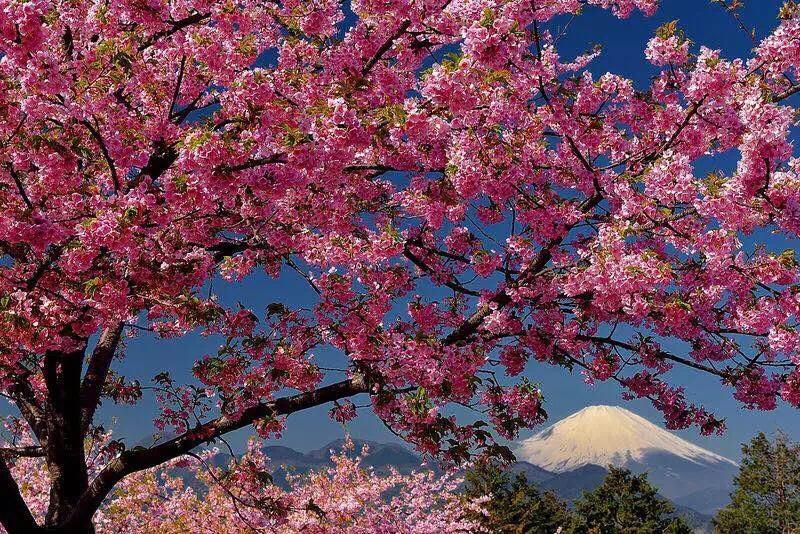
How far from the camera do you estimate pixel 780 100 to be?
733 centimetres

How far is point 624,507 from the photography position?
170 feet

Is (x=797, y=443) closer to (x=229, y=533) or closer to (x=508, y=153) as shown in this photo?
(x=229, y=533)

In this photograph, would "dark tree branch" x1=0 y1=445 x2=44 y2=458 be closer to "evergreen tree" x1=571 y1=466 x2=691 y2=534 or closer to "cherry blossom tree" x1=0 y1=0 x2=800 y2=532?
"cherry blossom tree" x1=0 y1=0 x2=800 y2=532

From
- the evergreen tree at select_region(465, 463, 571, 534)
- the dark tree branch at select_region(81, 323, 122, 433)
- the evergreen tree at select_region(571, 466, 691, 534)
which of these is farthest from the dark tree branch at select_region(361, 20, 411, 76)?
Answer: the evergreen tree at select_region(571, 466, 691, 534)

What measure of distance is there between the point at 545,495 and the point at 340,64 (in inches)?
1893

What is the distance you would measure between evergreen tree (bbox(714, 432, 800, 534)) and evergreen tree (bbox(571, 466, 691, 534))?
3.98m

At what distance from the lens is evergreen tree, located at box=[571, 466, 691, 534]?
50656mm

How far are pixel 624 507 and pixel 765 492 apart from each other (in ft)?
33.8

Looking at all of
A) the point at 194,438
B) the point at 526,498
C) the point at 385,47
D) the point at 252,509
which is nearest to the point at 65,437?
the point at 194,438

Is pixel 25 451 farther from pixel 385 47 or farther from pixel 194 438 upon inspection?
pixel 385 47

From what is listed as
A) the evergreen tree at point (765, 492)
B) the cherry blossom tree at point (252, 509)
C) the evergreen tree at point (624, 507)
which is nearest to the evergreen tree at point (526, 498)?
the evergreen tree at point (624, 507)

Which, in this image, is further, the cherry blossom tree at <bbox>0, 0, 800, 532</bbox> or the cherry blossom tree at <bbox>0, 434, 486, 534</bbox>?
the cherry blossom tree at <bbox>0, 434, 486, 534</bbox>

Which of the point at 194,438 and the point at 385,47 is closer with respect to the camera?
the point at 385,47

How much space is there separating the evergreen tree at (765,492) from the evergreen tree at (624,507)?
3.98m
